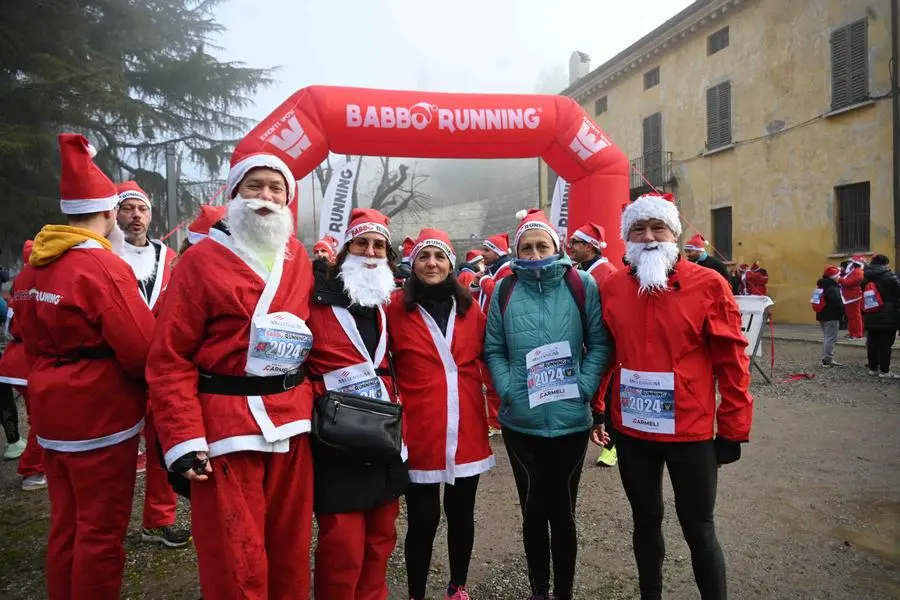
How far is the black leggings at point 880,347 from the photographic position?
25.5ft

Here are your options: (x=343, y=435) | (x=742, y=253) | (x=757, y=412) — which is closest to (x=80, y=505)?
(x=343, y=435)

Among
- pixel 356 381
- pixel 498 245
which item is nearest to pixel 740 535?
pixel 356 381

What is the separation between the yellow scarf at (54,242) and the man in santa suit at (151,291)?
3.60 feet

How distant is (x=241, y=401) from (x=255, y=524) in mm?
432

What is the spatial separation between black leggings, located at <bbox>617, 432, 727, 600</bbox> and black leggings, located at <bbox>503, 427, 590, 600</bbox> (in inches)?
10.1

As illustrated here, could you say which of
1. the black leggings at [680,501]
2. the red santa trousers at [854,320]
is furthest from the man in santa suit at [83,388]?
the red santa trousers at [854,320]

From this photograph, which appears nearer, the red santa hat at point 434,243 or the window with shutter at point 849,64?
the red santa hat at point 434,243

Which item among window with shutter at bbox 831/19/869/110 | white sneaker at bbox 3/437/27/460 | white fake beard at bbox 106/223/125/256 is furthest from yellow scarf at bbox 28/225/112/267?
window with shutter at bbox 831/19/869/110

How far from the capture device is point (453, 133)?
7277 mm

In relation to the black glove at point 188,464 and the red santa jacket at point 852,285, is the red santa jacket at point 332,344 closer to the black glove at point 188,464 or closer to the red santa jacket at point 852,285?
the black glove at point 188,464

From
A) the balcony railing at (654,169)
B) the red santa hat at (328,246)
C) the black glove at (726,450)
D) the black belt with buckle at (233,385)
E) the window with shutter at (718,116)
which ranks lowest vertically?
the black glove at (726,450)

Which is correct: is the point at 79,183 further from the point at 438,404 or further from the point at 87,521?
the point at 438,404

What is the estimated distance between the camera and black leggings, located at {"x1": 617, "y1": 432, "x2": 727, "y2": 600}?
2.34 meters

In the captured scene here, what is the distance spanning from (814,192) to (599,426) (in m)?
15.3
